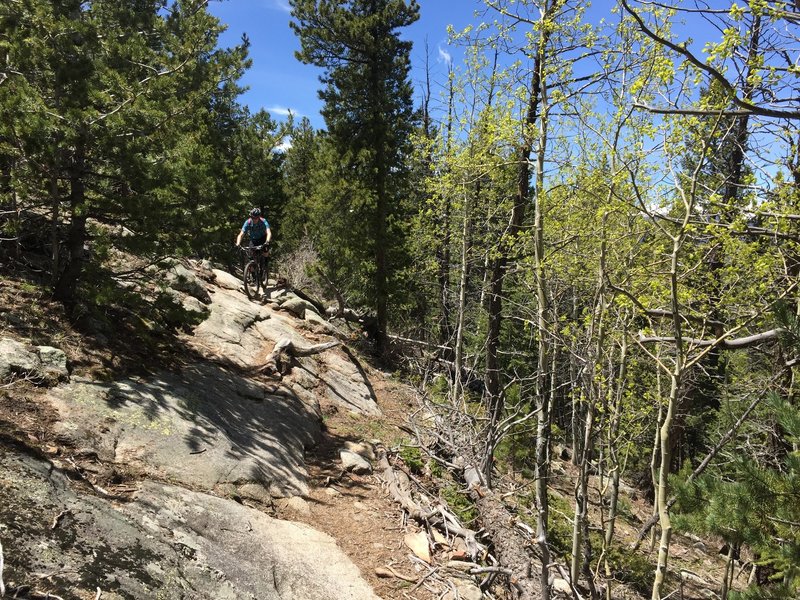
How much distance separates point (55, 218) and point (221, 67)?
3.10 m

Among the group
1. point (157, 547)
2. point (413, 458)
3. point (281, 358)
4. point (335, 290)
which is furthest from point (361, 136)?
point (157, 547)

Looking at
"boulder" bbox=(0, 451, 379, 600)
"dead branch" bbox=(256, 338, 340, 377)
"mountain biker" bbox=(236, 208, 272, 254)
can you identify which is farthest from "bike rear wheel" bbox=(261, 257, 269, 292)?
"boulder" bbox=(0, 451, 379, 600)

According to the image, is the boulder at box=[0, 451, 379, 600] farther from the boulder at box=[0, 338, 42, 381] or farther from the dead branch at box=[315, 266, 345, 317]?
the dead branch at box=[315, 266, 345, 317]

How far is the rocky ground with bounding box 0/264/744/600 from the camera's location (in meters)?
3.62

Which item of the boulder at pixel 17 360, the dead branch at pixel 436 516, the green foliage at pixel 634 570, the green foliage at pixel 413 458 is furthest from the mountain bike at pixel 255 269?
the green foliage at pixel 634 570

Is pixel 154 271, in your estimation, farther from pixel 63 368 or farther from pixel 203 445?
pixel 203 445

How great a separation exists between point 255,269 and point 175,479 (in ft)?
28.8

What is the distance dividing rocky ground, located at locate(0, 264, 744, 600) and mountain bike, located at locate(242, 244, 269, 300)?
3.67 m

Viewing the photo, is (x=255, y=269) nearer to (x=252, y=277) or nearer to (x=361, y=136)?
(x=252, y=277)

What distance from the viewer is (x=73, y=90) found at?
570 cm

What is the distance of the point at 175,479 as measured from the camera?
5215 mm

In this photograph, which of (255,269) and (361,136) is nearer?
(255,269)

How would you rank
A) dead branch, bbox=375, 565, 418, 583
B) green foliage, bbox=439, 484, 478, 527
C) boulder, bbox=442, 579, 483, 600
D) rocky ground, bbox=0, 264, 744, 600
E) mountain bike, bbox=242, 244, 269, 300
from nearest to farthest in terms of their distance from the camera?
rocky ground, bbox=0, 264, 744, 600 < boulder, bbox=442, 579, 483, 600 < dead branch, bbox=375, 565, 418, 583 < green foliage, bbox=439, 484, 478, 527 < mountain bike, bbox=242, 244, 269, 300

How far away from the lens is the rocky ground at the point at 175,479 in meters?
3.62
